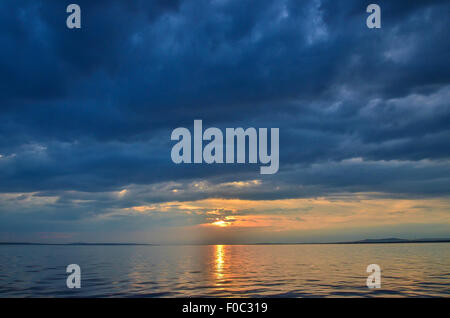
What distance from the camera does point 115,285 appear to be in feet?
113

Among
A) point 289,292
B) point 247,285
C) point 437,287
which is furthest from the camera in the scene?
point 247,285

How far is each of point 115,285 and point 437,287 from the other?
100.0ft

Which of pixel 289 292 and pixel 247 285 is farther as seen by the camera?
pixel 247 285
